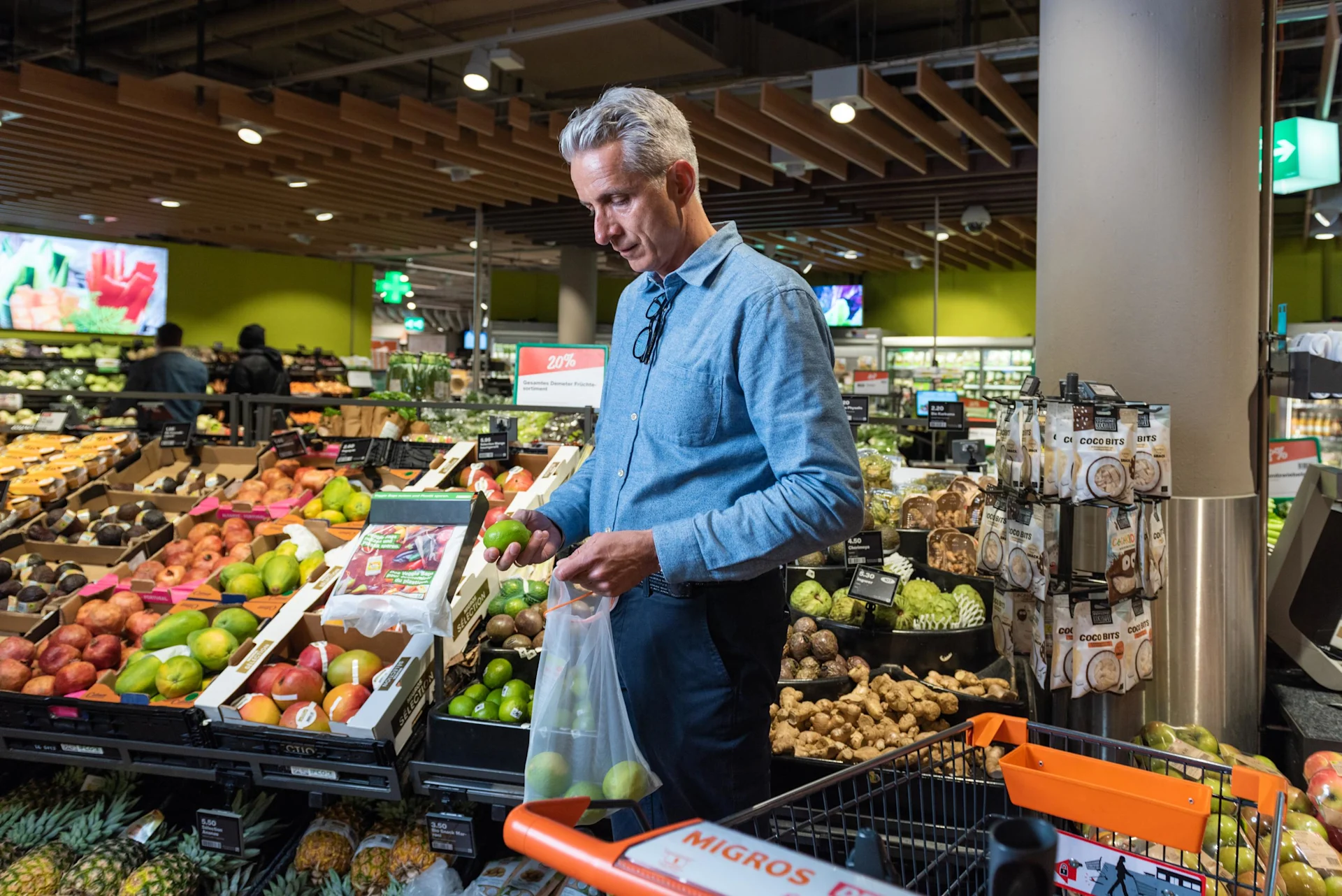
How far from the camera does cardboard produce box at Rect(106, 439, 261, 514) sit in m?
3.83

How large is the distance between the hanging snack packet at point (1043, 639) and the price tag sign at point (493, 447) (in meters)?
2.03

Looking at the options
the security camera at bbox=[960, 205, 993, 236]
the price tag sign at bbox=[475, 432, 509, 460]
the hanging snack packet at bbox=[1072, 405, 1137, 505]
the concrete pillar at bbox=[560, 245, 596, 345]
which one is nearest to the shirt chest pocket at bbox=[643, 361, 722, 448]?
the hanging snack packet at bbox=[1072, 405, 1137, 505]

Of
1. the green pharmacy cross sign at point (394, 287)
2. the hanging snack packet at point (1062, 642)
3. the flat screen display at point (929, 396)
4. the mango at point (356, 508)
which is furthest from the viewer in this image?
the green pharmacy cross sign at point (394, 287)

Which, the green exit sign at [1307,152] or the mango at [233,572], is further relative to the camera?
the green exit sign at [1307,152]

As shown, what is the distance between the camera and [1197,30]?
257cm

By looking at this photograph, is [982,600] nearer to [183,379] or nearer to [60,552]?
[60,552]

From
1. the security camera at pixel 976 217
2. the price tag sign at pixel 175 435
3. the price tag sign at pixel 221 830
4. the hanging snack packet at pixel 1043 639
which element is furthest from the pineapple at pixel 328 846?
A: the security camera at pixel 976 217

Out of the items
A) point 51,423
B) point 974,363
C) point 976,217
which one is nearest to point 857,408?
Result: point 51,423

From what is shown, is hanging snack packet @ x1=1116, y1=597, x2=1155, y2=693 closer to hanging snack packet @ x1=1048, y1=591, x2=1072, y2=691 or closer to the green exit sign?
hanging snack packet @ x1=1048, y1=591, x2=1072, y2=691

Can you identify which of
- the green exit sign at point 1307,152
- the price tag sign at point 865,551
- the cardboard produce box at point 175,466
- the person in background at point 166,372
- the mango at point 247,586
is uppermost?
the green exit sign at point 1307,152

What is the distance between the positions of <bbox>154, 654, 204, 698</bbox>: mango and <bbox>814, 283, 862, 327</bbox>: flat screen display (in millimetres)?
13632

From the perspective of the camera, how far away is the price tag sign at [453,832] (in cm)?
208

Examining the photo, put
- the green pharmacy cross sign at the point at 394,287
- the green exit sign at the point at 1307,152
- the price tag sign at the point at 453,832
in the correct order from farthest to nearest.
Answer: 1. the green pharmacy cross sign at the point at 394,287
2. the green exit sign at the point at 1307,152
3. the price tag sign at the point at 453,832

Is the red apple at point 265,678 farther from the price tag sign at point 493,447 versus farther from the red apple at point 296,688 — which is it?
the price tag sign at point 493,447
